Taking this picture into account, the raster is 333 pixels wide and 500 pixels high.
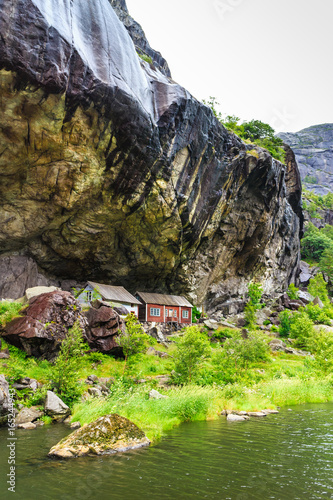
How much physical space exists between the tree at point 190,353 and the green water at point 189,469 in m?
9.08

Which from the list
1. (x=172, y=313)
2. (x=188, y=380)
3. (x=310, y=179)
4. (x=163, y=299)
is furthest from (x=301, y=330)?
(x=310, y=179)

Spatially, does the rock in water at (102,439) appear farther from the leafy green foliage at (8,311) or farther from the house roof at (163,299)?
the house roof at (163,299)

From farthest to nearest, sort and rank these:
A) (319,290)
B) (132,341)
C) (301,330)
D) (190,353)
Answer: (319,290)
(301,330)
(132,341)
(190,353)

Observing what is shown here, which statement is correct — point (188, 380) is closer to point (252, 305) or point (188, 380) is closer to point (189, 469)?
point (189, 469)

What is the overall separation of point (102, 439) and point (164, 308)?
129ft

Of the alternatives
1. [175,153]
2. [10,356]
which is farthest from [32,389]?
[175,153]

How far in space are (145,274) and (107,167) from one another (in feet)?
64.6

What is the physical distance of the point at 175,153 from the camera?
3941 centimetres

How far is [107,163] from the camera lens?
1369 inches

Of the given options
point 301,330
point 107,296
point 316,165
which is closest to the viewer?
point 107,296

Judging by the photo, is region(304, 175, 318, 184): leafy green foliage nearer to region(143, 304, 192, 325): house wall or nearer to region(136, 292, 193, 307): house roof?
region(136, 292, 193, 307): house roof

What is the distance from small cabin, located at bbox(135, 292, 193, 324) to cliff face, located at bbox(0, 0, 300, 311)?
2.69 metres

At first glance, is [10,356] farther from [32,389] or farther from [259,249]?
[259,249]

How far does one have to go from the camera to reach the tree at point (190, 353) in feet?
78.0
